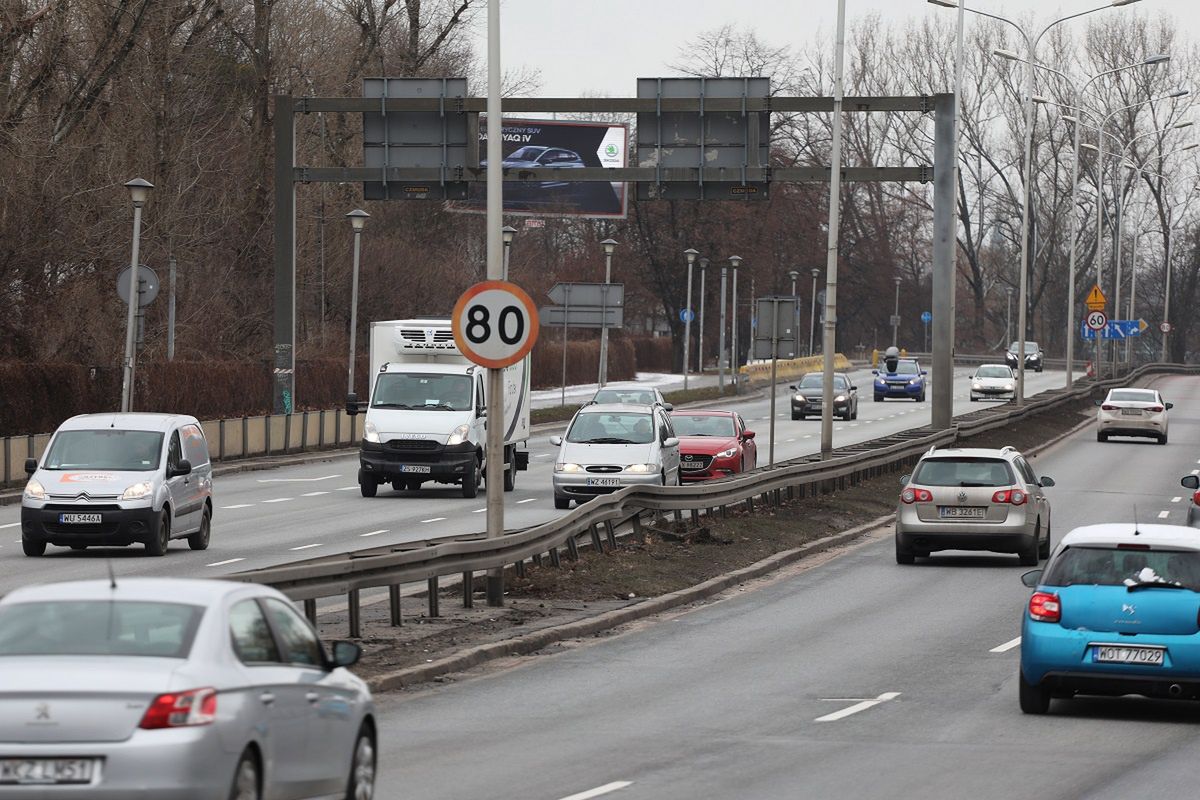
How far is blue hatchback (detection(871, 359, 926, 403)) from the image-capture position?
82750mm

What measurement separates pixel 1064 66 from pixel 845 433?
48558 mm

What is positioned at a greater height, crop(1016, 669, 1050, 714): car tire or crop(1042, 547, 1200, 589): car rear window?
crop(1042, 547, 1200, 589): car rear window

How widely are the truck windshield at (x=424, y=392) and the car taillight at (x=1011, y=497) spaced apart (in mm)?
12752

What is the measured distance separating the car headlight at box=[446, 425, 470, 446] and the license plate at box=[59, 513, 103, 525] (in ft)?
35.7

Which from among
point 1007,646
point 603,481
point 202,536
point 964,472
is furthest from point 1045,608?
point 603,481

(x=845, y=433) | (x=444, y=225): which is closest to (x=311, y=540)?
(x=845, y=433)

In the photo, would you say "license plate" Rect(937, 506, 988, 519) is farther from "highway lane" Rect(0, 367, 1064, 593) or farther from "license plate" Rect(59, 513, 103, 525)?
"license plate" Rect(59, 513, 103, 525)

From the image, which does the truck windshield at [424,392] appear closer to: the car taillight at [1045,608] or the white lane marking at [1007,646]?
the white lane marking at [1007,646]

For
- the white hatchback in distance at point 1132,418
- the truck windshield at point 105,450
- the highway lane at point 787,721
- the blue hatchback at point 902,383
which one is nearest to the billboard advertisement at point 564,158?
the blue hatchback at point 902,383

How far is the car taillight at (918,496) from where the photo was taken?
85.0 ft

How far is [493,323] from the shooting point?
1797 cm

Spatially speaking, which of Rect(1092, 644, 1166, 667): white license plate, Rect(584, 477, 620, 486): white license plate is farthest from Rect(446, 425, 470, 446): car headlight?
Rect(1092, 644, 1166, 667): white license plate

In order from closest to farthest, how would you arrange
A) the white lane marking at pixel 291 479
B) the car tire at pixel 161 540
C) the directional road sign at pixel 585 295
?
1. the car tire at pixel 161 540
2. the white lane marking at pixel 291 479
3. the directional road sign at pixel 585 295

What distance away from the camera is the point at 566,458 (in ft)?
108
